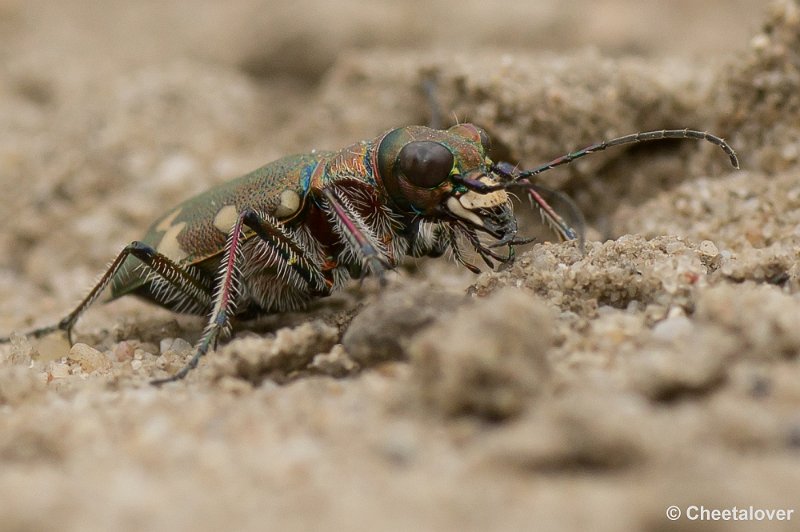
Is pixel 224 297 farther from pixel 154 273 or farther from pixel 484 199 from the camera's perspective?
pixel 484 199

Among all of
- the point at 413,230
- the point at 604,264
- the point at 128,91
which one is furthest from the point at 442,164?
the point at 128,91

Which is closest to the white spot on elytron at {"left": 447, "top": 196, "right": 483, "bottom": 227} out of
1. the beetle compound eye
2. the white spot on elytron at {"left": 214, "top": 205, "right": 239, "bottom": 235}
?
the beetle compound eye

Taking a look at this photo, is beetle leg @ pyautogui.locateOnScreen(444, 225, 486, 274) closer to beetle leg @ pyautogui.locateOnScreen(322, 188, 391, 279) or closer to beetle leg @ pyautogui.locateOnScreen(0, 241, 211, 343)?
beetle leg @ pyautogui.locateOnScreen(322, 188, 391, 279)

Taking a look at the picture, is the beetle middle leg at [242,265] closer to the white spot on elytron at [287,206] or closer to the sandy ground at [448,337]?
the white spot on elytron at [287,206]

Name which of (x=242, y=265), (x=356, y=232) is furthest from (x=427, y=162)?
(x=242, y=265)

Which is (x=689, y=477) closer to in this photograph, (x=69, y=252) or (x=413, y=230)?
(x=413, y=230)

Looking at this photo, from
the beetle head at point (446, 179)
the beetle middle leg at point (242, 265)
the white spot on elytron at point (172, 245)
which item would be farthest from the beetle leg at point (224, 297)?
the beetle head at point (446, 179)
